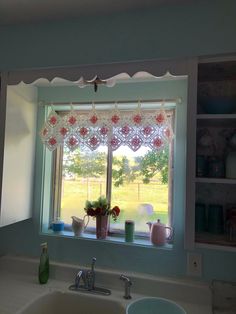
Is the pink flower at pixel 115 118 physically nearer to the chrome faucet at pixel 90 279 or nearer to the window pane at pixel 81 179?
the window pane at pixel 81 179

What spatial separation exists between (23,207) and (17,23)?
115 cm

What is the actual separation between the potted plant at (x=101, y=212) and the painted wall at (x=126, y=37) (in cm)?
93

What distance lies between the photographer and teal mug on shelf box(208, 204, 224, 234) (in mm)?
1328

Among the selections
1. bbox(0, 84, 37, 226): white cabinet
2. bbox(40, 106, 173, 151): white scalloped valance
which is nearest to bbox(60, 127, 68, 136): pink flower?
bbox(40, 106, 173, 151): white scalloped valance

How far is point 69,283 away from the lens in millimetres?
1655

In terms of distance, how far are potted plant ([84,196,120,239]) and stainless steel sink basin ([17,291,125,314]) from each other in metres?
0.41

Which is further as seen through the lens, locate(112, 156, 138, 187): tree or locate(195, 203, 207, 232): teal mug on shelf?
locate(112, 156, 138, 187): tree

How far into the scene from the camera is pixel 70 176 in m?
2.05

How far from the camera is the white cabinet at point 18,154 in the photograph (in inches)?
63.4

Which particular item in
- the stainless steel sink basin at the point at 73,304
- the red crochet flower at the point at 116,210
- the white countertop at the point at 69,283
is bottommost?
the stainless steel sink basin at the point at 73,304

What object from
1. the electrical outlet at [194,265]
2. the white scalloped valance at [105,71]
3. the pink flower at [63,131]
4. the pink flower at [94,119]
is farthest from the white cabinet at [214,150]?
the pink flower at [63,131]

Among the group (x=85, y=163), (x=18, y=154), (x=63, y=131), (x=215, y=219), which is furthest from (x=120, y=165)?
(x=215, y=219)

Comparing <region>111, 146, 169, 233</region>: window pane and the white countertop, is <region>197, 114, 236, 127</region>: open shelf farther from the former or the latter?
the white countertop

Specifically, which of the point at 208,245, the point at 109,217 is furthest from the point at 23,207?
the point at 208,245
